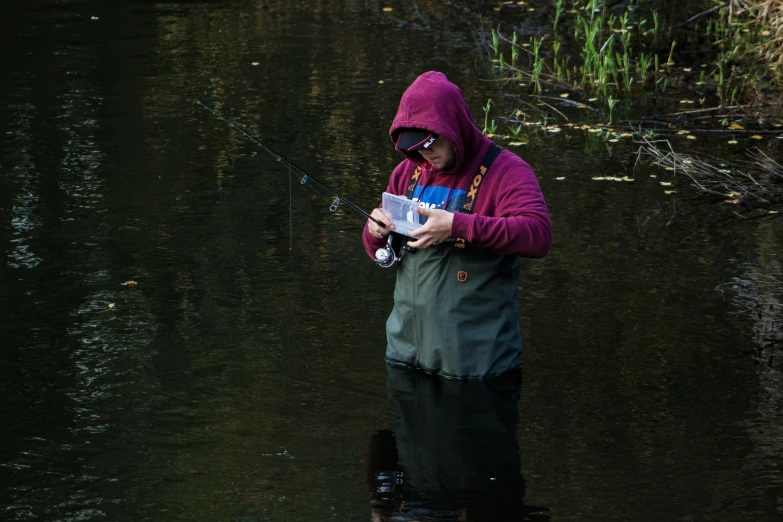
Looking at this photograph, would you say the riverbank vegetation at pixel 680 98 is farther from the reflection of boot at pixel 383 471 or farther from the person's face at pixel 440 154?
the reflection of boot at pixel 383 471

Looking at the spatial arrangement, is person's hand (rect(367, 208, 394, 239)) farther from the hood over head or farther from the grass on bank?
the grass on bank

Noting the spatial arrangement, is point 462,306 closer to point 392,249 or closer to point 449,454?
point 392,249

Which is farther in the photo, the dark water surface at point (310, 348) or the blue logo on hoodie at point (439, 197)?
the blue logo on hoodie at point (439, 197)

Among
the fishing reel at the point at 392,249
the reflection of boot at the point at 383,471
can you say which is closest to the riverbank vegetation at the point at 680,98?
the fishing reel at the point at 392,249

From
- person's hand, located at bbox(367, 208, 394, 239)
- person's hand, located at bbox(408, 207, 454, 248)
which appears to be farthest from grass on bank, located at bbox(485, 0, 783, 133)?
person's hand, located at bbox(408, 207, 454, 248)

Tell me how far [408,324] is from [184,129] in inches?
184

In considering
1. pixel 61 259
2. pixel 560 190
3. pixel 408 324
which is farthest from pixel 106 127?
pixel 408 324

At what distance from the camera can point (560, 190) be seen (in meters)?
7.42

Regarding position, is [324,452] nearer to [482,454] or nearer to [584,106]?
[482,454]

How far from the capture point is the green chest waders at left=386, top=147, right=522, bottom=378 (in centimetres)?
Answer: 430

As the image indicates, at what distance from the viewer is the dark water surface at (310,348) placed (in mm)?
4016

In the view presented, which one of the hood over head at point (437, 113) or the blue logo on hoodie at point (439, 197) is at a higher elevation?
the hood over head at point (437, 113)

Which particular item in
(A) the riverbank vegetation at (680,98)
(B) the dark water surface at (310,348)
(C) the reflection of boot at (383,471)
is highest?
(A) the riverbank vegetation at (680,98)

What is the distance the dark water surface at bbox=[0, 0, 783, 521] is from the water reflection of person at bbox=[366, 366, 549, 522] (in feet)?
0.04
